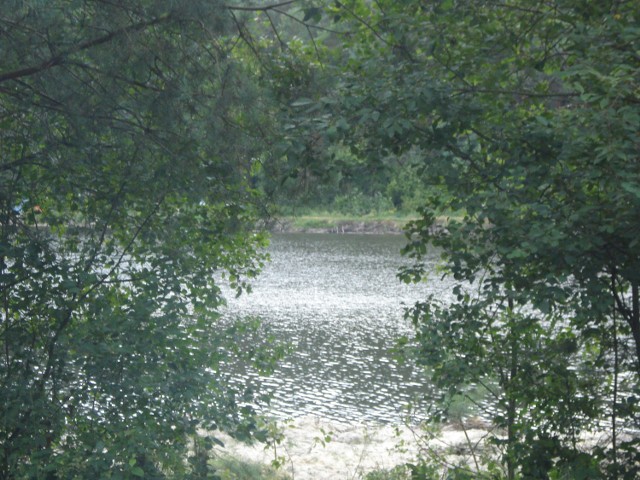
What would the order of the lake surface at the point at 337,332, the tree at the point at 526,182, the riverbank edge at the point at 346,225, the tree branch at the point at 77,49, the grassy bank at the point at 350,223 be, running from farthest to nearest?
the grassy bank at the point at 350,223 → the riverbank edge at the point at 346,225 → the lake surface at the point at 337,332 → the tree branch at the point at 77,49 → the tree at the point at 526,182

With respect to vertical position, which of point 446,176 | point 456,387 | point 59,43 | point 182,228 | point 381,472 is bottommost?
point 381,472

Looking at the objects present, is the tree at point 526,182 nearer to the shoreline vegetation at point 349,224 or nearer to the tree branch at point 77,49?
the tree branch at point 77,49

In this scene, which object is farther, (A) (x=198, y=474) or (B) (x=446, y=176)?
(A) (x=198, y=474)

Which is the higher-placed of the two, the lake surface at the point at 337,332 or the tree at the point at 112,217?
the tree at the point at 112,217

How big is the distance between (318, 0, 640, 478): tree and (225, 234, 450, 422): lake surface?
0.88 m

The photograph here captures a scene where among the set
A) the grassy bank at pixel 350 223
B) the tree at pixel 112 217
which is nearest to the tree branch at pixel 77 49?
the tree at pixel 112 217

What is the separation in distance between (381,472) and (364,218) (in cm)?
3114

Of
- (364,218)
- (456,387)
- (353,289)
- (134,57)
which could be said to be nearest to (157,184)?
(134,57)

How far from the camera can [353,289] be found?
19703 mm

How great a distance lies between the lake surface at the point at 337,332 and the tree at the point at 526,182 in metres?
0.88

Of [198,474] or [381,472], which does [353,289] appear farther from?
[198,474]

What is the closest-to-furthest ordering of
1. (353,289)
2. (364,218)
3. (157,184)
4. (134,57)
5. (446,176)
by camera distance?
(446,176) → (134,57) → (157,184) → (353,289) → (364,218)

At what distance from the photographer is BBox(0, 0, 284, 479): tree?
182 inches

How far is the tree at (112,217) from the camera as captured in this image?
15.2ft
